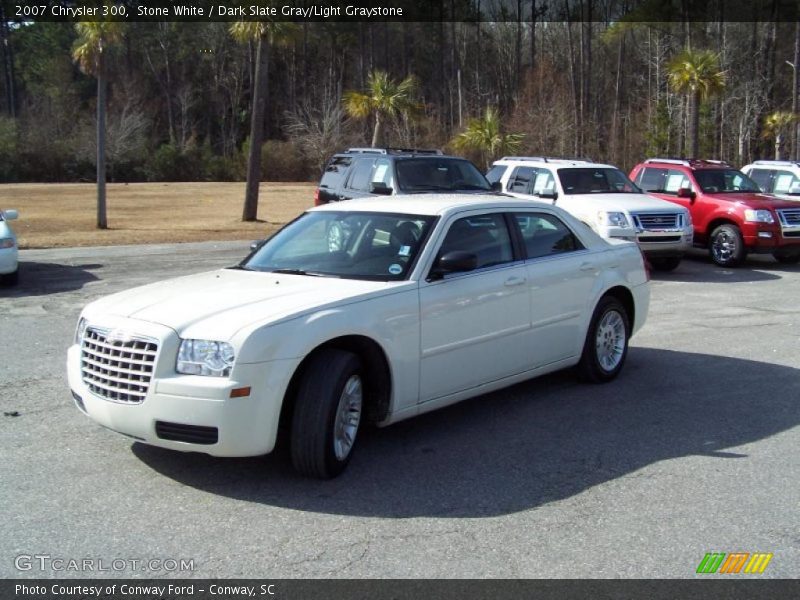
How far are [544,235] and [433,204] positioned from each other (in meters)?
1.07

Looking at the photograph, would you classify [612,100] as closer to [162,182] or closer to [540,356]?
[162,182]

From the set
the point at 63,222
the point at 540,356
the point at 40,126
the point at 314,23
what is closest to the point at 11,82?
the point at 40,126

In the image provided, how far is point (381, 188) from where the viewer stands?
47.2 feet

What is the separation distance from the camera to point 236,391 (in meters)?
4.69

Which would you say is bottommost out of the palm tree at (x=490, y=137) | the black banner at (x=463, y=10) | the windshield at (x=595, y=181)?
the windshield at (x=595, y=181)

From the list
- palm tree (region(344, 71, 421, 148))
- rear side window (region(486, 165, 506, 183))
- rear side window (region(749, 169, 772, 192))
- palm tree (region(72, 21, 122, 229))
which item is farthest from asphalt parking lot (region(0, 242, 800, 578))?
palm tree (region(344, 71, 421, 148))

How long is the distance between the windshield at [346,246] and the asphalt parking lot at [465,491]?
117 centimetres

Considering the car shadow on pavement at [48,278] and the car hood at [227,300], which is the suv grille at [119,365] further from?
the car shadow on pavement at [48,278]

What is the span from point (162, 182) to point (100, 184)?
3861 cm

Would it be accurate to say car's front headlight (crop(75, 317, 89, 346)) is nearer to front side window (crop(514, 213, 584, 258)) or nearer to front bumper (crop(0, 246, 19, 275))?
front side window (crop(514, 213, 584, 258))

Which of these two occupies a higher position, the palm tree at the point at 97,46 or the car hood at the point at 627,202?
the palm tree at the point at 97,46

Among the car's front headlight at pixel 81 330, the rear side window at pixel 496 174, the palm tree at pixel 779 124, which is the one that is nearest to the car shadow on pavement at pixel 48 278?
the rear side window at pixel 496 174

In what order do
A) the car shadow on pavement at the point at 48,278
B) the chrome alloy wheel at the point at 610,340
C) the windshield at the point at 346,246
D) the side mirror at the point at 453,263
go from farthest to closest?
the car shadow on pavement at the point at 48,278 < the chrome alloy wheel at the point at 610,340 < the windshield at the point at 346,246 < the side mirror at the point at 453,263

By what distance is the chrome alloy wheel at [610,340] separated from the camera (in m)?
7.38
